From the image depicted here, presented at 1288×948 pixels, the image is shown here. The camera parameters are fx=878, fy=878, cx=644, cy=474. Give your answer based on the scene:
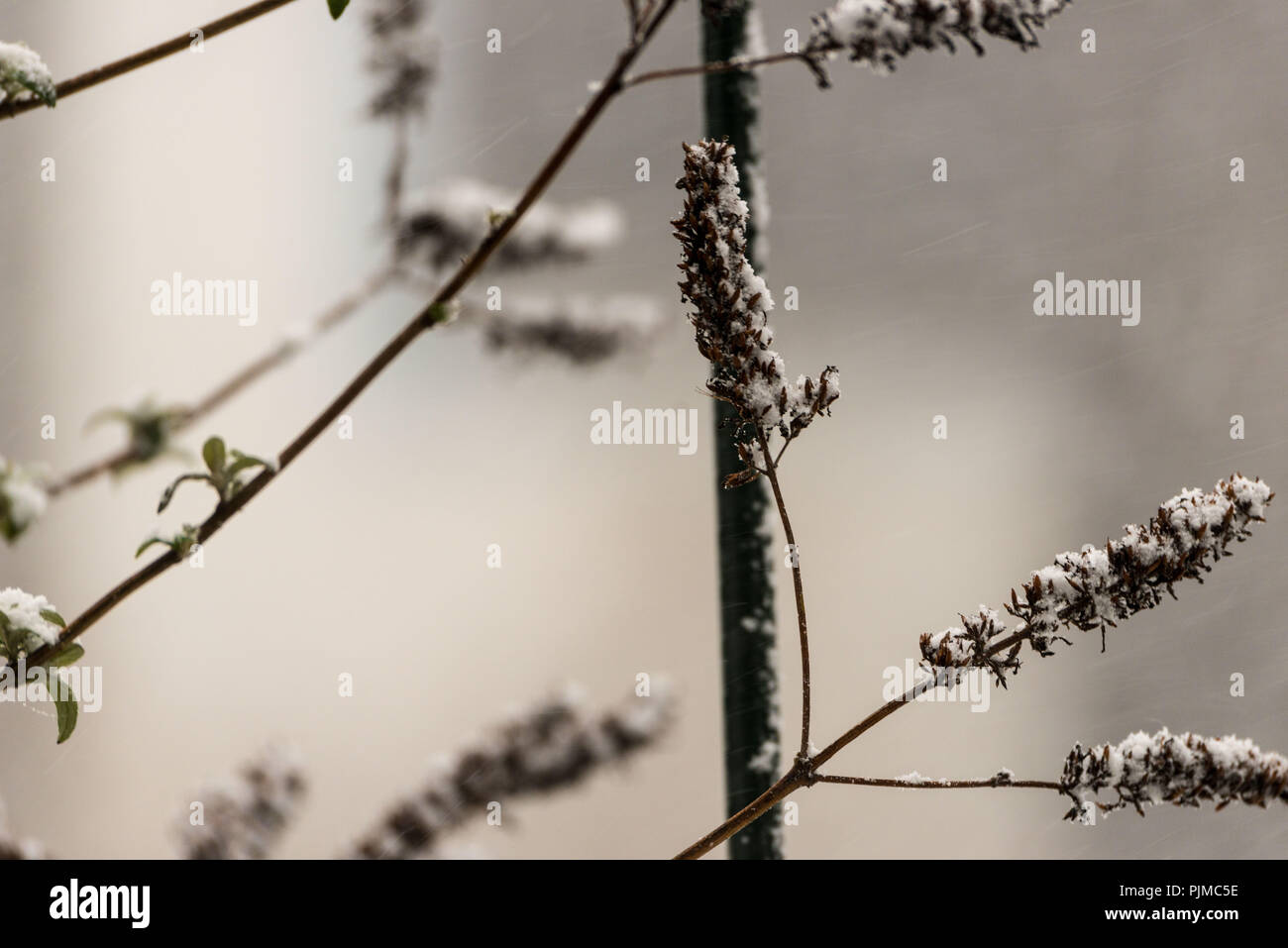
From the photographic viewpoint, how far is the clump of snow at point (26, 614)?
0.59 feet

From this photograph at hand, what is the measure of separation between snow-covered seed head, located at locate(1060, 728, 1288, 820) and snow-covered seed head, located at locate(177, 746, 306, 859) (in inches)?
11.4

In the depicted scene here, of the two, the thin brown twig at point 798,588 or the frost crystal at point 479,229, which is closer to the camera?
the thin brown twig at point 798,588

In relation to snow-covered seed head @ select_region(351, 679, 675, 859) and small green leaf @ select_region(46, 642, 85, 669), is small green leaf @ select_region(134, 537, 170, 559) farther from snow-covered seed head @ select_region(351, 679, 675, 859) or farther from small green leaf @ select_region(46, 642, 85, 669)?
snow-covered seed head @ select_region(351, 679, 675, 859)

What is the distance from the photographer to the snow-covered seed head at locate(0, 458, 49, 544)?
0.14 meters

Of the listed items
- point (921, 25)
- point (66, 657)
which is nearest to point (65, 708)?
point (66, 657)

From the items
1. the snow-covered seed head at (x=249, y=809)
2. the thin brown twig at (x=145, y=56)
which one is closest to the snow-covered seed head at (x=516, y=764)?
the snow-covered seed head at (x=249, y=809)

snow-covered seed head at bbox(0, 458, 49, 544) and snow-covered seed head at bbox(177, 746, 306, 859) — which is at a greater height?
snow-covered seed head at bbox(0, 458, 49, 544)

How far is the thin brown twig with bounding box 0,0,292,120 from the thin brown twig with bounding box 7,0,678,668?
0.07m

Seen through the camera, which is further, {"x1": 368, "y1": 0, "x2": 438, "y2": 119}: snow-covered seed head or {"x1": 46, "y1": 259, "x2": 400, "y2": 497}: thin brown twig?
{"x1": 368, "y1": 0, "x2": 438, "y2": 119}: snow-covered seed head

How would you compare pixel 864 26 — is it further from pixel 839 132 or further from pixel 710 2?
pixel 839 132

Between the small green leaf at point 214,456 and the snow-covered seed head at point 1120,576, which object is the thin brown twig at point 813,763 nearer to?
the snow-covered seed head at point 1120,576

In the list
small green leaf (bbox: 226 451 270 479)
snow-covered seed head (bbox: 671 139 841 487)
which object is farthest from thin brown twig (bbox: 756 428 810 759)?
small green leaf (bbox: 226 451 270 479)

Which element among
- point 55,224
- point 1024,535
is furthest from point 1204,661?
point 55,224

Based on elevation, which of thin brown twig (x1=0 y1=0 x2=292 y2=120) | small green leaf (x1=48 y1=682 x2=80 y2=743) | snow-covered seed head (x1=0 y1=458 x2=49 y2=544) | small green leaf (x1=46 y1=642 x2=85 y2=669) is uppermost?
thin brown twig (x1=0 y1=0 x2=292 y2=120)
